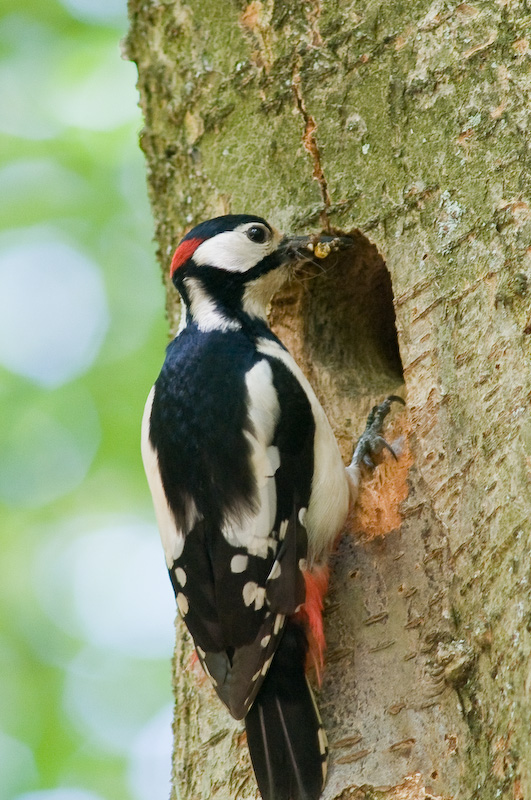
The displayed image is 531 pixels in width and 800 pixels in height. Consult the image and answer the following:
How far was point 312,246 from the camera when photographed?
3211 millimetres

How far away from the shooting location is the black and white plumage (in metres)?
2.52

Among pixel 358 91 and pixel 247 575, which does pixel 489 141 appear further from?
pixel 247 575

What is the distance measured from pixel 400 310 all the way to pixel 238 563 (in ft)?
2.94

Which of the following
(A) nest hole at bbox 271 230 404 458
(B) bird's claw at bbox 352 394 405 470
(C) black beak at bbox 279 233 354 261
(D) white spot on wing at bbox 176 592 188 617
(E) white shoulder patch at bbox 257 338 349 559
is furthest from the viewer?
(A) nest hole at bbox 271 230 404 458

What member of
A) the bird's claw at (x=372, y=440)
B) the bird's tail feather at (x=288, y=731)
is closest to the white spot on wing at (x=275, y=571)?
the bird's tail feather at (x=288, y=731)

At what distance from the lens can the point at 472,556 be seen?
244 centimetres

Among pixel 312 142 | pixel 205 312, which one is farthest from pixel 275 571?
pixel 312 142

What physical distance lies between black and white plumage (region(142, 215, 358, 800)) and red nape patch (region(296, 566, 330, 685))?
0.06 ft

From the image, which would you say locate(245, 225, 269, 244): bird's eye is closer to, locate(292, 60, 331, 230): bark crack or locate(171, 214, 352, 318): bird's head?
locate(171, 214, 352, 318): bird's head

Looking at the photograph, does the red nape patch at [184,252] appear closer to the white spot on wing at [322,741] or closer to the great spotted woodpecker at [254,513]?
the great spotted woodpecker at [254,513]

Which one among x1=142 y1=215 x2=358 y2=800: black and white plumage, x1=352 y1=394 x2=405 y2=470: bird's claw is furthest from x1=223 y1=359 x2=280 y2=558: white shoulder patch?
x1=352 y1=394 x2=405 y2=470: bird's claw

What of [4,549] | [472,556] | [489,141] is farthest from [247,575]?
[4,549]

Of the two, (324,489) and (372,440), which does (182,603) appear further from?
(372,440)

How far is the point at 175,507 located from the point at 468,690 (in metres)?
0.97
